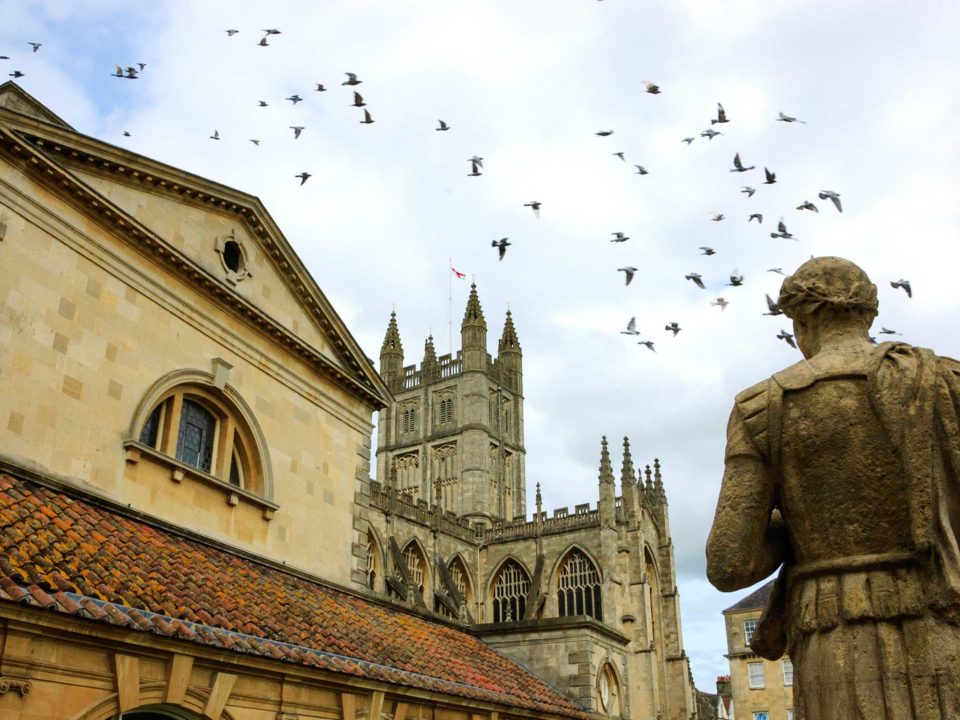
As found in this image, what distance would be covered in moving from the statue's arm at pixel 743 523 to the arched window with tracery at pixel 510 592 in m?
50.5

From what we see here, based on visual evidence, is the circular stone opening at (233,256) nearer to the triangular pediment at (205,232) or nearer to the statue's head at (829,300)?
the triangular pediment at (205,232)

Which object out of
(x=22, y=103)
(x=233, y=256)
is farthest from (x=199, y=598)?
(x=22, y=103)

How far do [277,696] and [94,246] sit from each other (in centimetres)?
700

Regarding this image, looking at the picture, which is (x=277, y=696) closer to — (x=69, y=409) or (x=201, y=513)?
(x=201, y=513)

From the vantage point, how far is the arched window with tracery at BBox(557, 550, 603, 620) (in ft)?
169

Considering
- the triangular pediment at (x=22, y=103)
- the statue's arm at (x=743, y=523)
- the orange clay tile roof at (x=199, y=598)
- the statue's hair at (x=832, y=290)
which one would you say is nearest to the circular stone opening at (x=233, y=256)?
the triangular pediment at (x=22, y=103)

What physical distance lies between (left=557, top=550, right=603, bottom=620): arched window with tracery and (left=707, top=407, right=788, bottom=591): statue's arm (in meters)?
48.1

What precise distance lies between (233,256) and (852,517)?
14.0 metres

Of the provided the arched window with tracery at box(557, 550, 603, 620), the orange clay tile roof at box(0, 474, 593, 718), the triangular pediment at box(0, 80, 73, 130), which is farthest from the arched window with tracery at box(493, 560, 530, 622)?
the triangular pediment at box(0, 80, 73, 130)

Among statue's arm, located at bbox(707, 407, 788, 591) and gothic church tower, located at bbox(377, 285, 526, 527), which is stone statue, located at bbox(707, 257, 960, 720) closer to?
statue's arm, located at bbox(707, 407, 788, 591)

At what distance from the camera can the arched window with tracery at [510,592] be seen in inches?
2129

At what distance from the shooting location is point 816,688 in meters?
4.15

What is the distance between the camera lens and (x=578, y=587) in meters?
52.3

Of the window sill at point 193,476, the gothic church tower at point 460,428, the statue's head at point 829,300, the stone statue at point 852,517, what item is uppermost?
the gothic church tower at point 460,428
